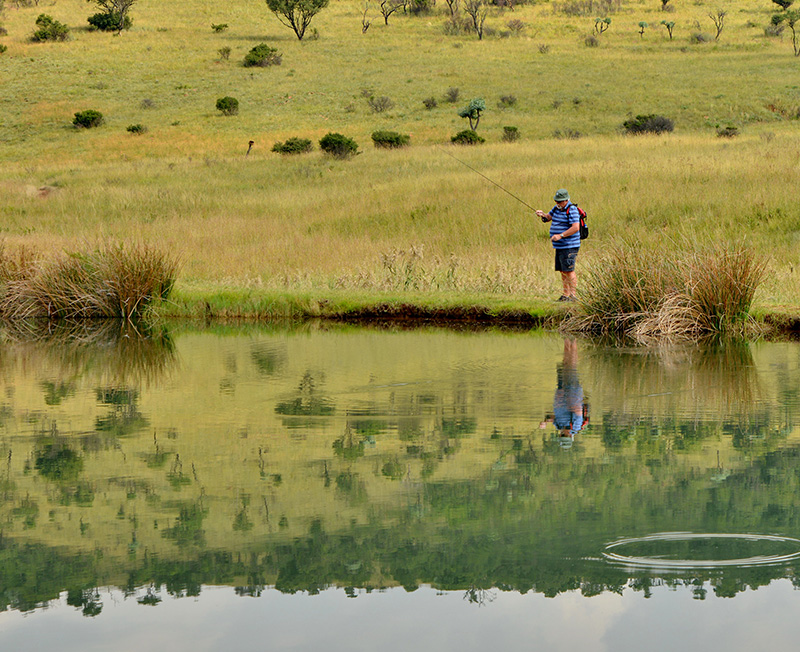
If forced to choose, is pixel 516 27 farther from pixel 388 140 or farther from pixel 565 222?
pixel 565 222

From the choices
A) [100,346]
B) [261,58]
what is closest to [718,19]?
[261,58]

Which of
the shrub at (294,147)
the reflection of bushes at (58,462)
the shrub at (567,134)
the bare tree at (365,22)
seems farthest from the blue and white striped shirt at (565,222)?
the bare tree at (365,22)

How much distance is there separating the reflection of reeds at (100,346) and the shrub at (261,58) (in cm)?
5567

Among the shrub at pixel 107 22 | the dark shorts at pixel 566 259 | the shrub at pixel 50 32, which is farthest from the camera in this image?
the shrub at pixel 107 22

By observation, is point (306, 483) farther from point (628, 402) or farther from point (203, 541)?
point (628, 402)

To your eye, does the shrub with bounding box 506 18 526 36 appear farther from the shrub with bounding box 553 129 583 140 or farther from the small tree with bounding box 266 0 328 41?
the shrub with bounding box 553 129 583 140

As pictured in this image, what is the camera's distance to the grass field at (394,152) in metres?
22.9

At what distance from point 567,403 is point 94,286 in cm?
1058

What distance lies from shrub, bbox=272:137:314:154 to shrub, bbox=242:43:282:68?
86.2 ft

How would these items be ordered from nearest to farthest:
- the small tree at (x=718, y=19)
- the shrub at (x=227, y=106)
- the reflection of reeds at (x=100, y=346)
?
the reflection of reeds at (x=100, y=346), the shrub at (x=227, y=106), the small tree at (x=718, y=19)

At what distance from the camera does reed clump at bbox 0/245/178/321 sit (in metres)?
17.8

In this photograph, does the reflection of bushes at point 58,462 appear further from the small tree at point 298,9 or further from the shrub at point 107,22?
the shrub at point 107,22

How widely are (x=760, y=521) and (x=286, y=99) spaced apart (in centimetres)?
5846

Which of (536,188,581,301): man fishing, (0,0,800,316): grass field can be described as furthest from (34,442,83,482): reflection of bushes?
(0,0,800,316): grass field
